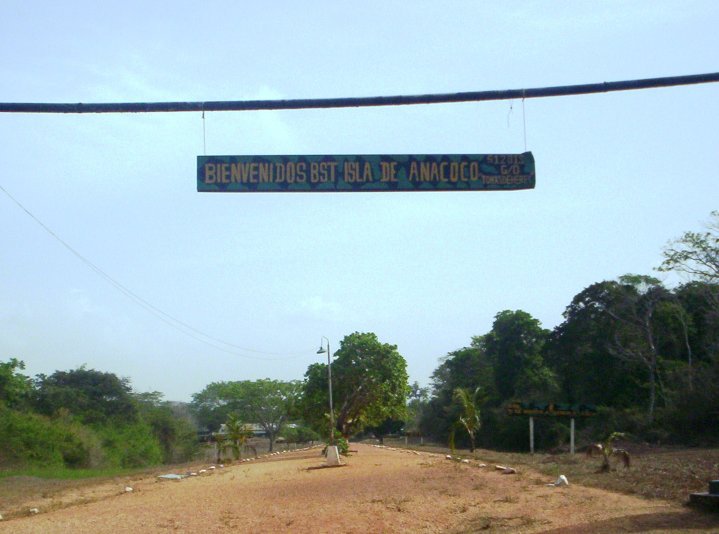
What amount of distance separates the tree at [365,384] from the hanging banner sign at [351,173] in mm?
28989

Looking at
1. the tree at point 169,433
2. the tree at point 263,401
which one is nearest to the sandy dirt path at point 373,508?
the tree at point 169,433

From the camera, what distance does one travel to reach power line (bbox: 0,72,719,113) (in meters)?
9.11

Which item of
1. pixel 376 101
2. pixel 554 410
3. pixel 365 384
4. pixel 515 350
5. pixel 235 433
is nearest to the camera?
pixel 376 101

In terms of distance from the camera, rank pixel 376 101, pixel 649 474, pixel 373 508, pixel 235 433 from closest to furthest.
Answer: pixel 376 101 < pixel 373 508 < pixel 649 474 < pixel 235 433

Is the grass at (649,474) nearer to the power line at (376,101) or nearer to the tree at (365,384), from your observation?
the power line at (376,101)

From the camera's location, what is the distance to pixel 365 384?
39.1 m

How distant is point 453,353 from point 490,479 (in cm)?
4894

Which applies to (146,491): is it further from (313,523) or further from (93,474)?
(93,474)

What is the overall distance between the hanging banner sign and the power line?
841mm

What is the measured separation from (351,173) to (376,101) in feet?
3.69

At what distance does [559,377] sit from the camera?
49969 millimetres

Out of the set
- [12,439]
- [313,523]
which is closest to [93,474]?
[12,439]

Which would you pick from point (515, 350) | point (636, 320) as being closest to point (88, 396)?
point (515, 350)

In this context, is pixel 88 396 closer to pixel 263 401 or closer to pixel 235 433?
pixel 235 433
